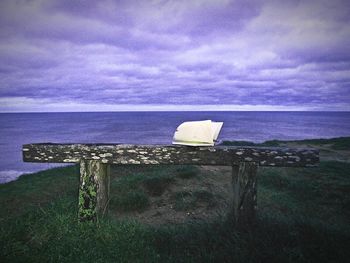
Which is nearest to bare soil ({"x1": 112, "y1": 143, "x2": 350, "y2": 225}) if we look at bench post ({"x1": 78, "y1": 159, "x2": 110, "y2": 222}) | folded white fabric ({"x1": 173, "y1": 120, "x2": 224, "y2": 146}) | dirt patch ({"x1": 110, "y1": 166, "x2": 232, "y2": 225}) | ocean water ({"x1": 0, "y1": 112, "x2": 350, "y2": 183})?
dirt patch ({"x1": 110, "y1": 166, "x2": 232, "y2": 225})

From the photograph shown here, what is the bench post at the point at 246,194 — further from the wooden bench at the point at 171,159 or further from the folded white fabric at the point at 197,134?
the folded white fabric at the point at 197,134

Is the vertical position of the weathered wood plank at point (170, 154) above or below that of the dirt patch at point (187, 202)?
above

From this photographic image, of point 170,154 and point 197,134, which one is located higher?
point 197,134

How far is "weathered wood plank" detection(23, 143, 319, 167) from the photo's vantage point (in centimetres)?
429

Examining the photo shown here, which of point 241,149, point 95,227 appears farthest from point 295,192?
point 95,227

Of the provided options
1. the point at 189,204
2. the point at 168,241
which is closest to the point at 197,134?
the point at 168,241

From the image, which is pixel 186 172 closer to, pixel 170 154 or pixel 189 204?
pixel 189 204

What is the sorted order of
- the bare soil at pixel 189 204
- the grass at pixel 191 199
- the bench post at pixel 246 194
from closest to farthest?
the bench post at pixel 246 194 → the bare soil at pixel 189 204 → the grass at pixel 191 199

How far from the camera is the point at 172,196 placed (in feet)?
24.3

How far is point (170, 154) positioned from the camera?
173 inches

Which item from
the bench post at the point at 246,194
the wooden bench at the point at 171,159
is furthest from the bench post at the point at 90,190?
the bench post at the point at 246,194

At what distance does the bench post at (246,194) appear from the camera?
4406 millimetres

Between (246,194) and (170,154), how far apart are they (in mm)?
1457

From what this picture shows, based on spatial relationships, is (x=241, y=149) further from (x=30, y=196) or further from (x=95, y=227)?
(x=30, y=196)
